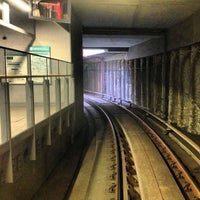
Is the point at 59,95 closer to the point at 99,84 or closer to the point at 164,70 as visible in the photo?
the point at 164,70

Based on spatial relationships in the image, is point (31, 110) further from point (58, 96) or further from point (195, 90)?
point (195, 90)

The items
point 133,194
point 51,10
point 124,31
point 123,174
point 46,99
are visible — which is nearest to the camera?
point 133,194

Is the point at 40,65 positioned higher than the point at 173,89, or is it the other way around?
the point at 40,65

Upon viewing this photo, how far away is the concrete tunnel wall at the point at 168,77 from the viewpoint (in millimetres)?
9398

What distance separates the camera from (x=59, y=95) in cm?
736

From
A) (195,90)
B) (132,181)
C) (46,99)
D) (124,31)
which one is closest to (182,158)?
(132,181)

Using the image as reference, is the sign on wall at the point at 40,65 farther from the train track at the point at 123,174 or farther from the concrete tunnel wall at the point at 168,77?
the concrete tunnel wall at the point at 168,77

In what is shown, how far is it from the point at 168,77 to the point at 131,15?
11.4 feet

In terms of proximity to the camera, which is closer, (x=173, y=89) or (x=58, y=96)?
(x=58, y=96)

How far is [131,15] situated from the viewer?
9.98 m

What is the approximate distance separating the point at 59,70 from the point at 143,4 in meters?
3.09

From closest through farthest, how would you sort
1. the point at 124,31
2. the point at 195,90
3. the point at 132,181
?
the point at 132,181, the point at 195,90, the point at 124,31

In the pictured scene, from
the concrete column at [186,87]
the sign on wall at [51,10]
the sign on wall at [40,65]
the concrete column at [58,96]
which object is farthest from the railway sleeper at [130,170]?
the sign on wall at [51,10]

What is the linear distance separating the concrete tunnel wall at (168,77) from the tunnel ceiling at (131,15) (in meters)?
0.58
